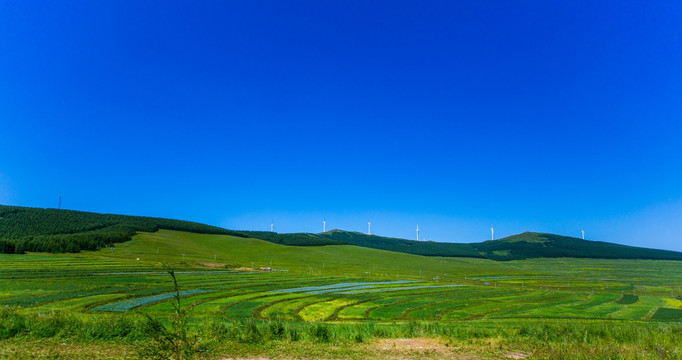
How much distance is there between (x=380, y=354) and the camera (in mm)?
17750

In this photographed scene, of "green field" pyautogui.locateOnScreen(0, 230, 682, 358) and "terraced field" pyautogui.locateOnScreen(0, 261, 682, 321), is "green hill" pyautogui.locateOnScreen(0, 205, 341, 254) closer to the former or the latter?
"green field" pyautogui.locateOnScreen(0, 230, 682, 358)

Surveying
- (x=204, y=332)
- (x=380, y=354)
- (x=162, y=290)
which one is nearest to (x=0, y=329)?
(x=204, y=332)

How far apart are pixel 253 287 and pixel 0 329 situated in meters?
52.4

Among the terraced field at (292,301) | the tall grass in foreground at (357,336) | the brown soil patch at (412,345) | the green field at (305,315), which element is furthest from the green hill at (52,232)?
the brown soil patch at (412,345)

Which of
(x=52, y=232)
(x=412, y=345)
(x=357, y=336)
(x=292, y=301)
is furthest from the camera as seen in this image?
(x=52, y=232)

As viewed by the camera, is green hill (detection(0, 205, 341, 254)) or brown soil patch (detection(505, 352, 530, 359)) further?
green hill (detection(0, 205, 341, 254))

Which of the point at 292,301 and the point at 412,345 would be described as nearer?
the point at 412,345

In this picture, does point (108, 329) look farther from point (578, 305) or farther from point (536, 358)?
point (578, 305)

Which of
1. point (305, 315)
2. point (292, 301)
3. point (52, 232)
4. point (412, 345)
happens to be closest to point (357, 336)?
point (412, 345)

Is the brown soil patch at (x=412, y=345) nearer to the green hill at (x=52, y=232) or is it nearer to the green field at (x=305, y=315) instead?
the green field at (x=305, y=315)

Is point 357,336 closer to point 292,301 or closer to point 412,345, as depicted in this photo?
point 412,345

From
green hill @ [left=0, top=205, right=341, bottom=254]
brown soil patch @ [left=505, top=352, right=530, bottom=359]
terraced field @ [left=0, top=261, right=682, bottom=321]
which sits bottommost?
terraced field @ [left=0, top=261, right=682, bottom=321]

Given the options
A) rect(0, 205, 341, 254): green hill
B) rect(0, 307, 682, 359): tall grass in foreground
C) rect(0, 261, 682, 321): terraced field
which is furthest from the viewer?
rect(0, 205, 341, 254): green hill

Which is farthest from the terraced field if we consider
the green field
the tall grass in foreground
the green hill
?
the green hill
